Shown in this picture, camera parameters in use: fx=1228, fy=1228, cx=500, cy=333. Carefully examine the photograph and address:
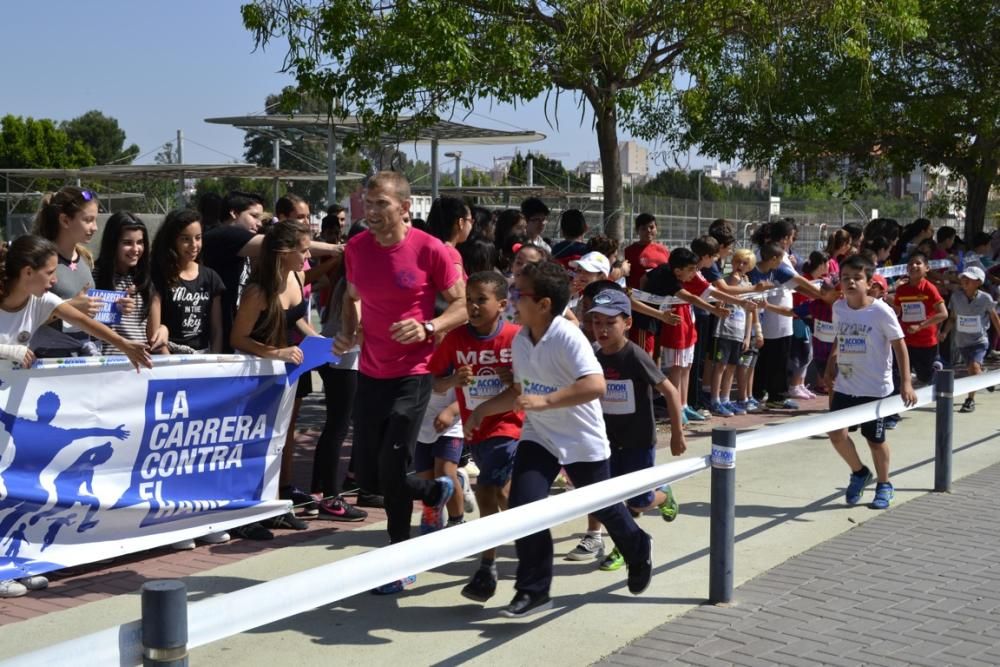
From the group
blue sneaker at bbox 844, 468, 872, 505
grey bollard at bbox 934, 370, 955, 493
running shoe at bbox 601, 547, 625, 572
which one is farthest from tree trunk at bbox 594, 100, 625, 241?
running shoe at bbox 601, 547, 625, 572

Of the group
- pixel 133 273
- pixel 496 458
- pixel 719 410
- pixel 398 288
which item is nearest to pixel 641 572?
pixel 496 458

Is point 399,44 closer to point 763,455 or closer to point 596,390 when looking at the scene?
point 763,455

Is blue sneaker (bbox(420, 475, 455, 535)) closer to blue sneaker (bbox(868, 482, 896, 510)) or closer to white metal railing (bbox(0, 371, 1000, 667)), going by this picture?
white metal railing (bbox(0, 371, 1000, 667))

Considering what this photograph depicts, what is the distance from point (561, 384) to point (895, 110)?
16234 millimetres

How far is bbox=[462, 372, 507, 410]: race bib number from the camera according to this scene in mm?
6168

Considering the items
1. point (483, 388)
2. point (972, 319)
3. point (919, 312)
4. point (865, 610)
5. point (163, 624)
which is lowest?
point (865, 610)

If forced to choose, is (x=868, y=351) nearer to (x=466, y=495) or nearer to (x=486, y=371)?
(x=466, y=495)

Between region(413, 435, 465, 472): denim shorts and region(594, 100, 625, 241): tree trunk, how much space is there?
20.1 ft

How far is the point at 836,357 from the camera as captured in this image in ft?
27.5

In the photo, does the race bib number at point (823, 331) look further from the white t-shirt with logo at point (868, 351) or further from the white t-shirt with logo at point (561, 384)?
the white t-shirt with logo at point (561, 384)

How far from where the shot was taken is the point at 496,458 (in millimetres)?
6051

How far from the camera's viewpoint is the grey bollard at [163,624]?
289cm

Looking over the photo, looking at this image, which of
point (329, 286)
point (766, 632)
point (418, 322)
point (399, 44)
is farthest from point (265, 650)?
point (399, 44)

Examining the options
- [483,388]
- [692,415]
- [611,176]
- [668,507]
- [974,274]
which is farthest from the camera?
[974,274]
